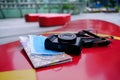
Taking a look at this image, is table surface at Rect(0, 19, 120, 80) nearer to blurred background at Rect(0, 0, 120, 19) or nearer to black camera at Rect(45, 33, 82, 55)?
black camera at Rect(45, 33, 82, 55)

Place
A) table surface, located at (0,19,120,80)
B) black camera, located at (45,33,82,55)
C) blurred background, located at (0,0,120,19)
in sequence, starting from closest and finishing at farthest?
table surface, located at (0,19,120,80), black camera, located at (45,33,82,55), blurred background, located at (0,0,120,19)

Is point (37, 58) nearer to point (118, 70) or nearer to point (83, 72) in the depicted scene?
point (83, 72)

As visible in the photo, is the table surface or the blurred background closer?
the table surface

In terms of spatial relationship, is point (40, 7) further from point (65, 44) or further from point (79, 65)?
point (79, 65)

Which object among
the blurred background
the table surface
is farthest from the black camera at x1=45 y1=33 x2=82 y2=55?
the blurred background

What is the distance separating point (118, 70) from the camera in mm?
992

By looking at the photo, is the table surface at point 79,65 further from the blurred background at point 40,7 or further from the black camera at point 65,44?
the blurred background at point 40,7

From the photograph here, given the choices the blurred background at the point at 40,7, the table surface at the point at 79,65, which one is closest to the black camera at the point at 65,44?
the table surface at the point at 79,65

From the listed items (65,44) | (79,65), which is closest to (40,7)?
(65,44)

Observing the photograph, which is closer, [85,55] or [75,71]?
[75,71]

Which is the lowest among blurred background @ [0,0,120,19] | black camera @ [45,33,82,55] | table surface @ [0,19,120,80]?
blurred background @ [0,0,120,19]

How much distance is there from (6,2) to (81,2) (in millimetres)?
6148

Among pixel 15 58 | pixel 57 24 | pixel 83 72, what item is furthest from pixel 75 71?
pixel 57 24

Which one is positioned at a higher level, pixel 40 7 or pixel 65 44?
pixel 65 44
